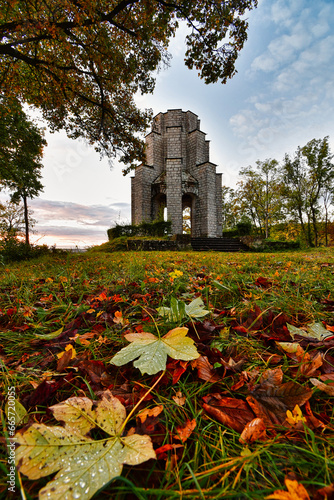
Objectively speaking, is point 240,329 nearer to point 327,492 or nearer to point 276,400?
point 276,400

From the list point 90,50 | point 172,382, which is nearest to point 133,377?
point 172,382

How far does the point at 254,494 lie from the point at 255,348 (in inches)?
23.8

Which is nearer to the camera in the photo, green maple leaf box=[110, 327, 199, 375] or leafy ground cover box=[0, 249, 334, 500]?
leafy ground cover box=[0, 249, 334, 500]

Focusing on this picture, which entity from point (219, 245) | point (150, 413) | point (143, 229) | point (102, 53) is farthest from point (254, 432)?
point (143, 229)

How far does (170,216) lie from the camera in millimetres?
17422

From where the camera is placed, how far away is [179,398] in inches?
26.7

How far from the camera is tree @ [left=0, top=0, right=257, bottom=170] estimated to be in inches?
171

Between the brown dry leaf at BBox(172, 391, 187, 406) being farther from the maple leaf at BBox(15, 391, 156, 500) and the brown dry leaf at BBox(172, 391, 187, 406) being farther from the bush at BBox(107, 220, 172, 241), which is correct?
the bush at BBox(107, 220, 172, 241)

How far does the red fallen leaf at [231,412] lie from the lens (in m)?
0.58

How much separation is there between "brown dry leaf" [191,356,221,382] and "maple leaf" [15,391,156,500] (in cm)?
34

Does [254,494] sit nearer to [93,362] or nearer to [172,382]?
[172,382]

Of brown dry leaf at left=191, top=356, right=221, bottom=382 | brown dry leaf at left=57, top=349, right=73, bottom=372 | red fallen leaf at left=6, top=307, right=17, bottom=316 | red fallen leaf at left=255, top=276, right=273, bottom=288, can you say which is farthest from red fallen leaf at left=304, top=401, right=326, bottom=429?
red fallen leaf at left=6, top=307, right=17, bottom=316

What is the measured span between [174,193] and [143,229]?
19.8 feet

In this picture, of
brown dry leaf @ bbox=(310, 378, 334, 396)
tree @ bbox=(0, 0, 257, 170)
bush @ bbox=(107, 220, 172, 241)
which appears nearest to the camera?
brown dry leaf @ bbox=(310, 378, 334, 396)
